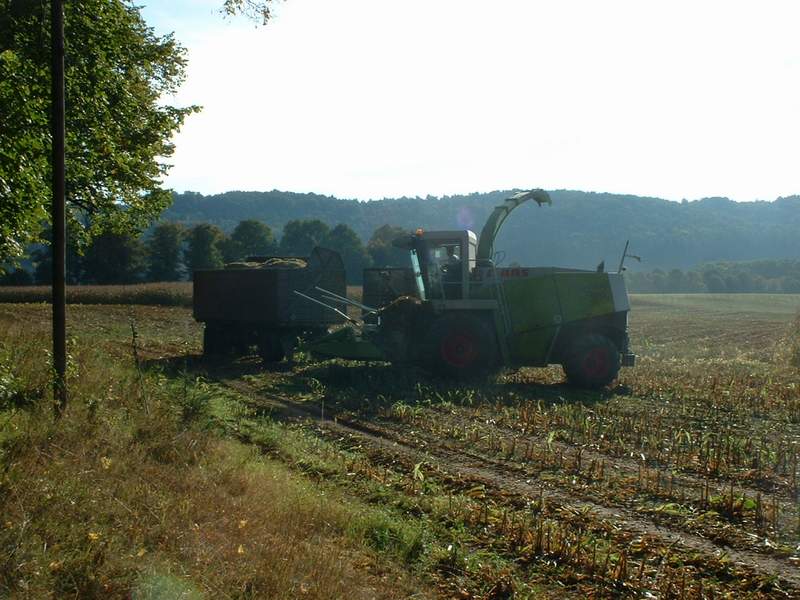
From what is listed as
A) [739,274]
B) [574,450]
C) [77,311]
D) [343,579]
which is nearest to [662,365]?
[574,450]

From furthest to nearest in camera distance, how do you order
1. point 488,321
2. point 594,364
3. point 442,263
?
1. point 442,263
2. point 488,321
3. point 594,364

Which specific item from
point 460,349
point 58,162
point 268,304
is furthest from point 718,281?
point 58,162

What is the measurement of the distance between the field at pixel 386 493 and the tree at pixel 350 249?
48.0 meters

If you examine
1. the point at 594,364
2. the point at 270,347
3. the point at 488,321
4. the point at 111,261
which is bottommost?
the point at 270,347

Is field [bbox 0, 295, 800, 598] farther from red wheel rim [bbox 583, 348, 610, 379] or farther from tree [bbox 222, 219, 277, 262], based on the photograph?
tree [bbox 222, 219, 277, 262]

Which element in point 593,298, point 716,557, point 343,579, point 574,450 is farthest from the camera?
point 593,298

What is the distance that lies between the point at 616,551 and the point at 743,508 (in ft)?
5.54

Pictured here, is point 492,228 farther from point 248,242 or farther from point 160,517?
point 248,242

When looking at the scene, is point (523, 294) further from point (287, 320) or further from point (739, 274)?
point (739, 274)

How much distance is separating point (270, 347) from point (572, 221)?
98079 mm

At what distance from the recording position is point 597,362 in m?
15.0

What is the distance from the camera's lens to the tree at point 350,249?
61.4 metres

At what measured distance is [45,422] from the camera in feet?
25.1

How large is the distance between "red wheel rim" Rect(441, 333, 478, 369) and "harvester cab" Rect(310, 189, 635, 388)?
0.8 inches
